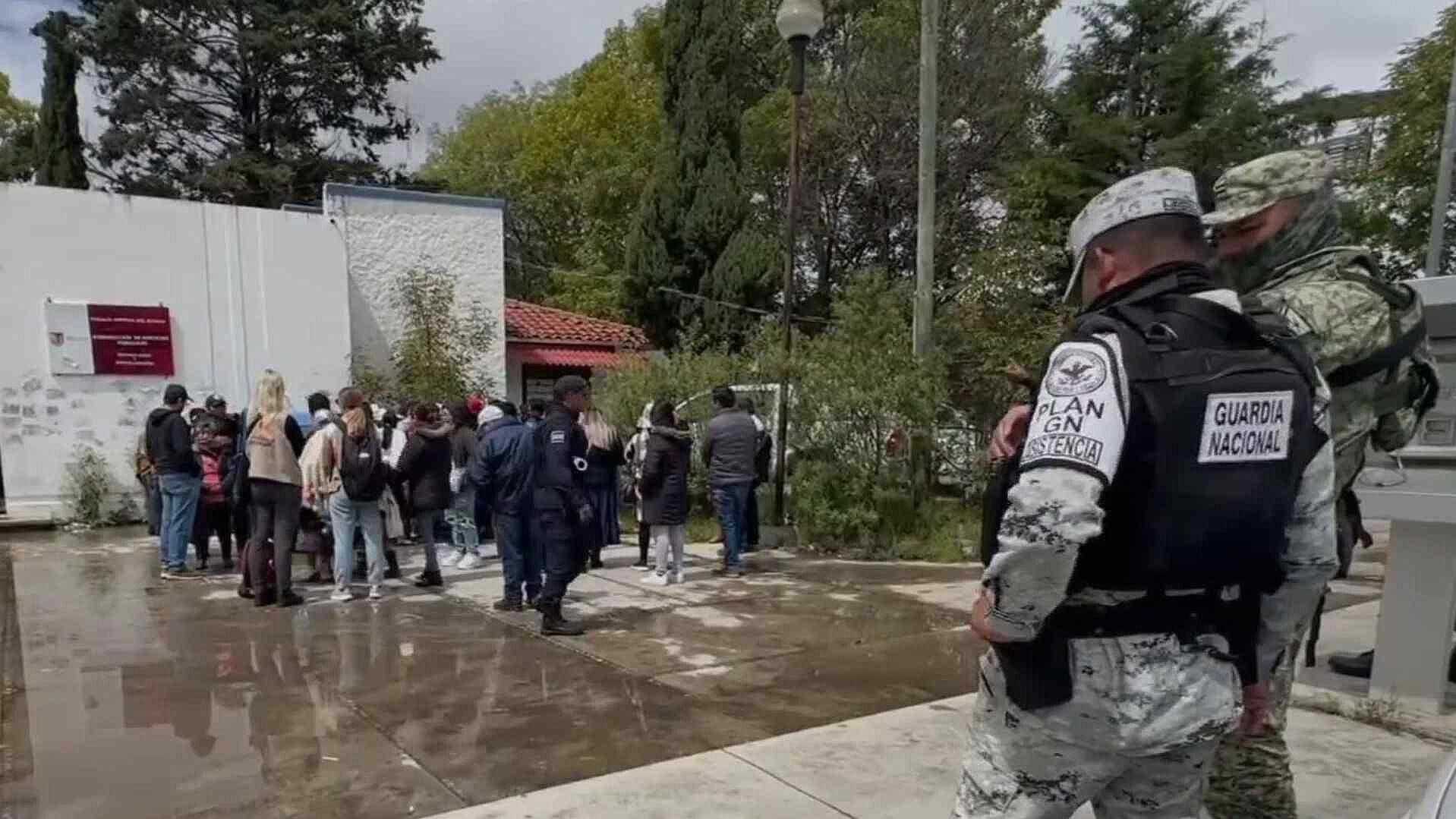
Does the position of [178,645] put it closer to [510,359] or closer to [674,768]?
[674,768]

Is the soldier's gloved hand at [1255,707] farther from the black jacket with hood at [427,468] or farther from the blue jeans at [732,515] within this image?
the black jacket with hood at [427,468]

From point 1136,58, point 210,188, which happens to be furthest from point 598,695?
point 210,188

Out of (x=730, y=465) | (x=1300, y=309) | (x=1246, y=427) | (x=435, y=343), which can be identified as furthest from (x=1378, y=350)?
(x=435, y=343)

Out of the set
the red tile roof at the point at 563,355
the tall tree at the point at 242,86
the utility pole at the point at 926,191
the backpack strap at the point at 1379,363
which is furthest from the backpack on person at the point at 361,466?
the tall tree at the point at 242,86

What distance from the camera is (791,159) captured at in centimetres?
905

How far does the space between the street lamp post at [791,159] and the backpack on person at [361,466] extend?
4.05 m

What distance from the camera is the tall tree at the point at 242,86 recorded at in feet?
65.7

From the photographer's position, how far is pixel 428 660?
5367mm

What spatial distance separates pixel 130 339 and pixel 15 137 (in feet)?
65.5

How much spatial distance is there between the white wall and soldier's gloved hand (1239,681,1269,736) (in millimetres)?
11267

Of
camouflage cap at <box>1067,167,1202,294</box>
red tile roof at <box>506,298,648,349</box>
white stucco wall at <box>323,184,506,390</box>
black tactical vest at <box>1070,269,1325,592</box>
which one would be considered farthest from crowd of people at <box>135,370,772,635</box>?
red tile roof at <box>506,298,648,349</box>

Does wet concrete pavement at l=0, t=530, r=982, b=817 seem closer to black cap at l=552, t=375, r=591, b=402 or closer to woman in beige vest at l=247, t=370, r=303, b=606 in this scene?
woman in beige vest at l=247, t=370, r=303, b=606

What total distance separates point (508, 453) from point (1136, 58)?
15630 millimetres

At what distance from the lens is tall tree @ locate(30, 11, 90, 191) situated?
1958 cm
